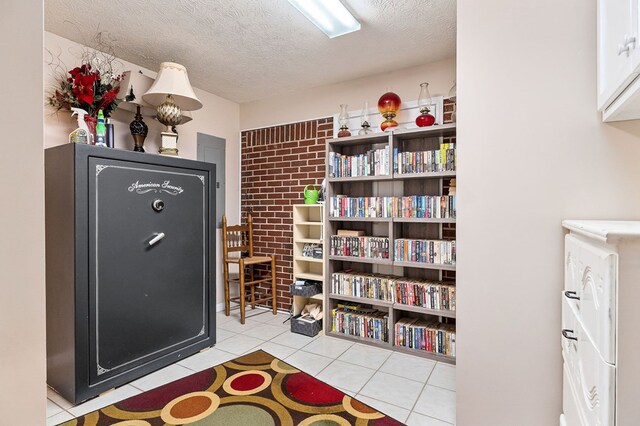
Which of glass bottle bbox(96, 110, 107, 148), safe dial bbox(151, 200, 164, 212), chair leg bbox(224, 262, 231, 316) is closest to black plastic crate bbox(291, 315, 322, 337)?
chair leg bbox(224, 262, 231, 316)

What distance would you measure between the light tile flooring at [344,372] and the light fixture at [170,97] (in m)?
1.80

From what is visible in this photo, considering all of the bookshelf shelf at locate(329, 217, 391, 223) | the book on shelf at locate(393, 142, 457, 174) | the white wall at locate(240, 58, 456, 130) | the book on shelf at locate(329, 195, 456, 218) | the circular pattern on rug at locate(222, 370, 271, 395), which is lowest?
the circular pattern on rug at locate(222, 370, 271, 395)

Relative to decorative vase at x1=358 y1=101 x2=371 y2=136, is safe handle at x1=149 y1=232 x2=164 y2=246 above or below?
below

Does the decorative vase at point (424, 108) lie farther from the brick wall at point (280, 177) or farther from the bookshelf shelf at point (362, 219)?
the brick wall at point (280, 177)

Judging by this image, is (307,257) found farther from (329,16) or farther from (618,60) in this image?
(618,60)

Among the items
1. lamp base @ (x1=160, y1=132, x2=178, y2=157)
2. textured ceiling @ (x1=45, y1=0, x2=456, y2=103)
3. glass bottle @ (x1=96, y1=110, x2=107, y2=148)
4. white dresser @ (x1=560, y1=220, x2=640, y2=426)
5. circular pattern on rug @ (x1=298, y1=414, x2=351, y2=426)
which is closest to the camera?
white dresser @ (x1=560, y1=220, x2=640, y2=426)

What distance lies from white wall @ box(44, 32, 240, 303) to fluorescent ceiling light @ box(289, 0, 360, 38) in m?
1.71

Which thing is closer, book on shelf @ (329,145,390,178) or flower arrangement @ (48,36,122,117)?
flower arrangement @ (48,36,122,117)

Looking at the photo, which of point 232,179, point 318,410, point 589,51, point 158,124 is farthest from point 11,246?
point 232,179

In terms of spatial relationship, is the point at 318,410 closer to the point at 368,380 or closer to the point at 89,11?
the point at 368,380

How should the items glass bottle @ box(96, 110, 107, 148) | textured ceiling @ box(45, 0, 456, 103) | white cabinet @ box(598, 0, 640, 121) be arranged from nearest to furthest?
white cabinet @ box(598, 0, 640, 121) → textured ceiling @ box(45, 0, 456, 103) → glass bottle @ box(96, 110, 107, 148)

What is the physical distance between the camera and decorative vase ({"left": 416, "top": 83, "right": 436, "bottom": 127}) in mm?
2674

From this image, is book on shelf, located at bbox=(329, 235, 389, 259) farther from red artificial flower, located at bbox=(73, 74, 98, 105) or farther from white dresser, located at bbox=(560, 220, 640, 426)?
red artificial flower, located at bbox=(73, 74, 98, 105)

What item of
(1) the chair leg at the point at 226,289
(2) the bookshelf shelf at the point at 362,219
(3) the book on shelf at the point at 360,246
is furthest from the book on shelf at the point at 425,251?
(1) the chair leg at the point at 226,289
